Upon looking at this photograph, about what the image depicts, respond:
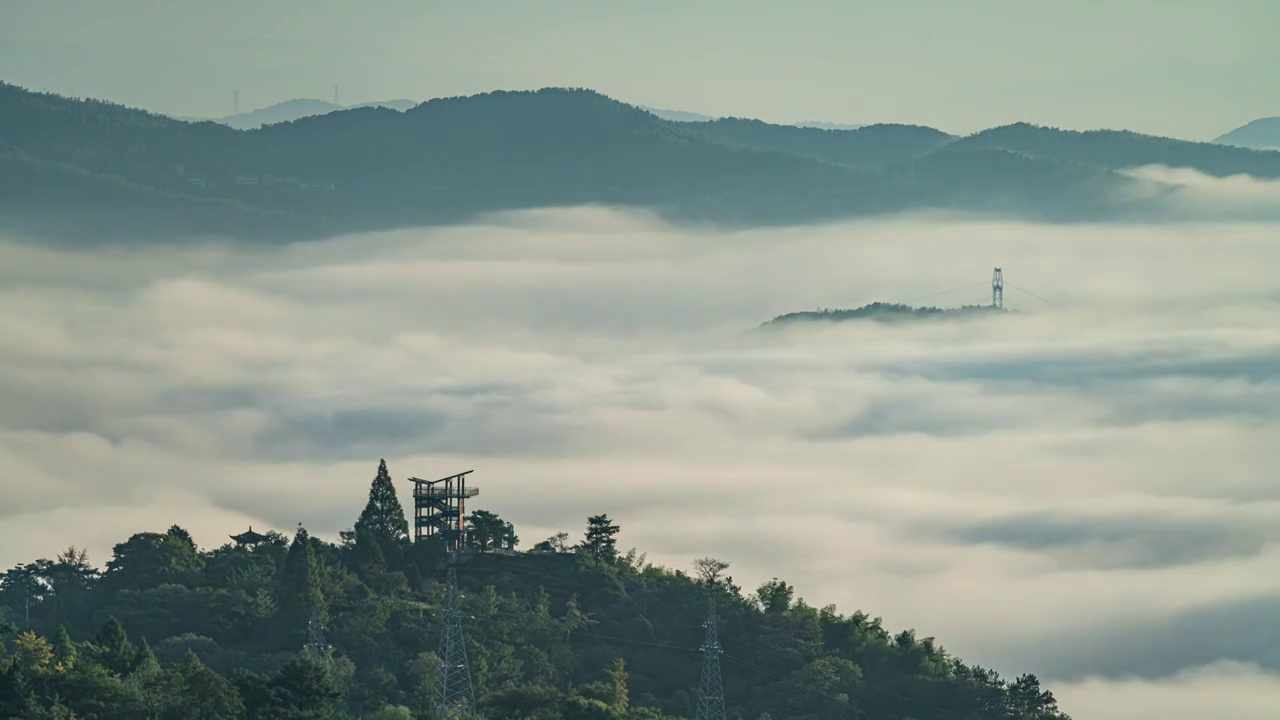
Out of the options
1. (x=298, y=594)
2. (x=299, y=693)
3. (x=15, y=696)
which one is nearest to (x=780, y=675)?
(x=298, y=594)

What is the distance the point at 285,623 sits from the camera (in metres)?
126

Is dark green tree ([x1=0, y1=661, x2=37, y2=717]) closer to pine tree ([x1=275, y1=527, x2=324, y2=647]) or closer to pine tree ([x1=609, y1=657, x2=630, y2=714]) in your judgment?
pine tree ([x1=275, y1=527, x2=324, y2=647])

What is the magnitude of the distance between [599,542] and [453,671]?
26.9m

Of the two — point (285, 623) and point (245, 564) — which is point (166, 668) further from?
point (245, 564)

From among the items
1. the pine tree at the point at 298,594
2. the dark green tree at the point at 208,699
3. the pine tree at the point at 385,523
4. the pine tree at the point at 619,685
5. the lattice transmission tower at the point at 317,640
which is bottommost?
the dark green tree at the point at 208,699

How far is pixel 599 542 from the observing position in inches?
5600

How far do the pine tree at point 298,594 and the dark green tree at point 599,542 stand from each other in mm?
20251

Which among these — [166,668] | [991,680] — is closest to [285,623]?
[166,668]

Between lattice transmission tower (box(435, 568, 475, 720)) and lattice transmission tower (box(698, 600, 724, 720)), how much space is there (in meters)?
10.7

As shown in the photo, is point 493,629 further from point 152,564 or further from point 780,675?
point 152,564

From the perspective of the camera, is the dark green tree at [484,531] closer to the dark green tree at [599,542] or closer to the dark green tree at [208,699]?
the dark green tree at [599,542]

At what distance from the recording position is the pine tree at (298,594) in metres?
125

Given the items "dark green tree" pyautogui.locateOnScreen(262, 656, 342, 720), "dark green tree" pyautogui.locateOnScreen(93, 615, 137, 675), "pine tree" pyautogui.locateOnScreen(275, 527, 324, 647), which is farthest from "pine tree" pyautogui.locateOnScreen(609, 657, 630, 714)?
"dark green tree" pyautogui.locateOnScreen(93, 615, 137, 675)

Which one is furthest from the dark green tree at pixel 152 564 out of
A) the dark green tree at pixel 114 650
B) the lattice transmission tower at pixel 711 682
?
the lattice transmission tower at pixel 711 682
